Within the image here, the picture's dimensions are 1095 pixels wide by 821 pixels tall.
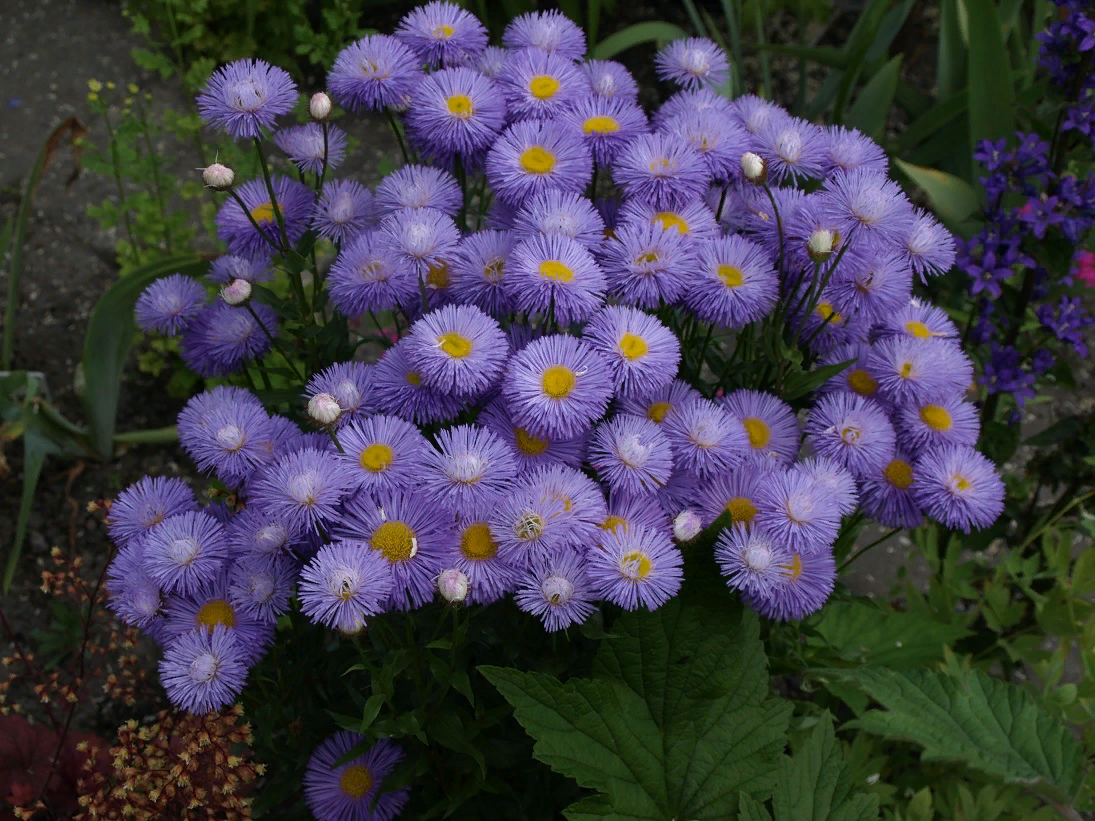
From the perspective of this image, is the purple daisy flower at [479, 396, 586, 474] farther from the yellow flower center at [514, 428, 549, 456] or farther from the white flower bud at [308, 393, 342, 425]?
the white flower bud at [308, 393, 342, 425]

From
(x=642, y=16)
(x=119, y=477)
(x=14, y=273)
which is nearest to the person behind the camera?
(x=14, y=273)

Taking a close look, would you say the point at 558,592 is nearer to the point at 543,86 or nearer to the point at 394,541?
the point at 394,541

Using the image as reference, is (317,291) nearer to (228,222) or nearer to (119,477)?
(228,222)

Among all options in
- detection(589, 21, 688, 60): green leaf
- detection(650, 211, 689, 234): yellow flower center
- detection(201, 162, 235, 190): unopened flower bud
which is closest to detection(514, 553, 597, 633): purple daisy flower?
detection(650, 211, 689, 234): yellow flower center

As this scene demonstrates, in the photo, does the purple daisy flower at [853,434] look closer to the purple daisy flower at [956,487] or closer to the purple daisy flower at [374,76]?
the purple daisy flower at [956,487]

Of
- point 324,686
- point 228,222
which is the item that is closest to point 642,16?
point 228,222

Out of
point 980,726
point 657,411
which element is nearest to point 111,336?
point 657,411

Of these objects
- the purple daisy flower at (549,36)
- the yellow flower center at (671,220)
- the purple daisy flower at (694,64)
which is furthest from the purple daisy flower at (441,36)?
the yellow flower center at (671,220)
